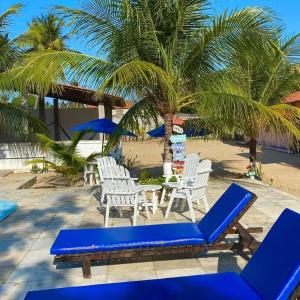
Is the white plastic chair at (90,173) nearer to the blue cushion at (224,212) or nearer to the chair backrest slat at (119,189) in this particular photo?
the chair backrest slat at (119,189)

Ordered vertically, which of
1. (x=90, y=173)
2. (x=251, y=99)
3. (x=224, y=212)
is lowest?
(x=90, y=173)

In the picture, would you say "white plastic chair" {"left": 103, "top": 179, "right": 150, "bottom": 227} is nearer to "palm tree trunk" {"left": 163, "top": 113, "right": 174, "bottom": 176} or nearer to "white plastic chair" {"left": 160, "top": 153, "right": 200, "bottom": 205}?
"white plastic chair" {"left": 160, "top": 153, "right": 200, "bottom": 205}

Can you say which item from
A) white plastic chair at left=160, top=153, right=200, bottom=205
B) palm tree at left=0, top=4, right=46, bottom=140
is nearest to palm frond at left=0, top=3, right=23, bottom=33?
palm tree at left=0, top=4, right=46, bottom=140

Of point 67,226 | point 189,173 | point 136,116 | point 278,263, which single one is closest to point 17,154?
point 136,116

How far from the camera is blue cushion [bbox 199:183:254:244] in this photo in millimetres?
4617

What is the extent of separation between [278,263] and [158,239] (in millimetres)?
1640

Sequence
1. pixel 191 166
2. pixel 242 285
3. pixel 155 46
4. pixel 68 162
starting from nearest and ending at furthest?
pixel 242 285, pixel 191 166, pixel 155 46, pixel 68 162

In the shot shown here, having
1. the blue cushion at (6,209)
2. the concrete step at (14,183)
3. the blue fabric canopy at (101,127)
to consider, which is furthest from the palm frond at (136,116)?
the concrete step at (14,183)

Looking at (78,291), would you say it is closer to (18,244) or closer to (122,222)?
(18,244)

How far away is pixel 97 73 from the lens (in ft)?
29.0

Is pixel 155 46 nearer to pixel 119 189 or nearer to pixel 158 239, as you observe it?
pixel 119 189

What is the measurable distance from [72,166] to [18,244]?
6632 millimetres

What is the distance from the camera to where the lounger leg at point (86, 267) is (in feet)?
14.5

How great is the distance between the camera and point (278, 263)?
323 centimetres
